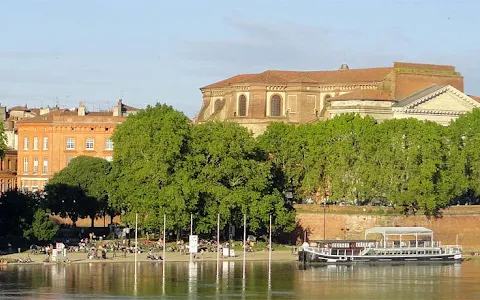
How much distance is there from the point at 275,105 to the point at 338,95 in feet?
28.8

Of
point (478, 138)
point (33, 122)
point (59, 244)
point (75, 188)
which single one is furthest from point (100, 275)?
point (33, 122)

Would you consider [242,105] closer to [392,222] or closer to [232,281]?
[392,222]

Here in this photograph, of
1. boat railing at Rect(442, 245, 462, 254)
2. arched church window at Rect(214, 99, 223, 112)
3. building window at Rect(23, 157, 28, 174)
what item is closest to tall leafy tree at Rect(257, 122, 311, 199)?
boat railing at Rect(442, 245, 462, 254)

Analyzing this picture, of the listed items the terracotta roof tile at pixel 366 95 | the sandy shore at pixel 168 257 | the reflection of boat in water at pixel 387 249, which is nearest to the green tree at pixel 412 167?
the reflection of boat in water at pixel 387 249

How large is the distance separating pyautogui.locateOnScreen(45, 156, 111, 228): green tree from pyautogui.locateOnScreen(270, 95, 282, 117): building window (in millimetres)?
26676

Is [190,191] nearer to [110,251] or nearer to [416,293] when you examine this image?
[110,251]

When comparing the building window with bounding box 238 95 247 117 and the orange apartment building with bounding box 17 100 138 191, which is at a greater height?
the building window with bounding box 238 95 247 117

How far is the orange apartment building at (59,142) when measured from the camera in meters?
181

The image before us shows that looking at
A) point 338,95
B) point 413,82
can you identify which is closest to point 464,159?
point 413,82

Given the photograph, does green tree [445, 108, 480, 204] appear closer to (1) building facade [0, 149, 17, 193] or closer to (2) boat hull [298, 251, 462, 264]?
(2) boat hull [298, 251, 462, 264]

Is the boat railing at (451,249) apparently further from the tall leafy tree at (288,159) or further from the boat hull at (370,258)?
the tall leafy tree at (288,159)

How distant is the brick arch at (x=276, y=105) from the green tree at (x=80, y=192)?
26706 millimetres

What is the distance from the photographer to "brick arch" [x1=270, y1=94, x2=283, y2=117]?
181m

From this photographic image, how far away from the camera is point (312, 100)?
181 meters
